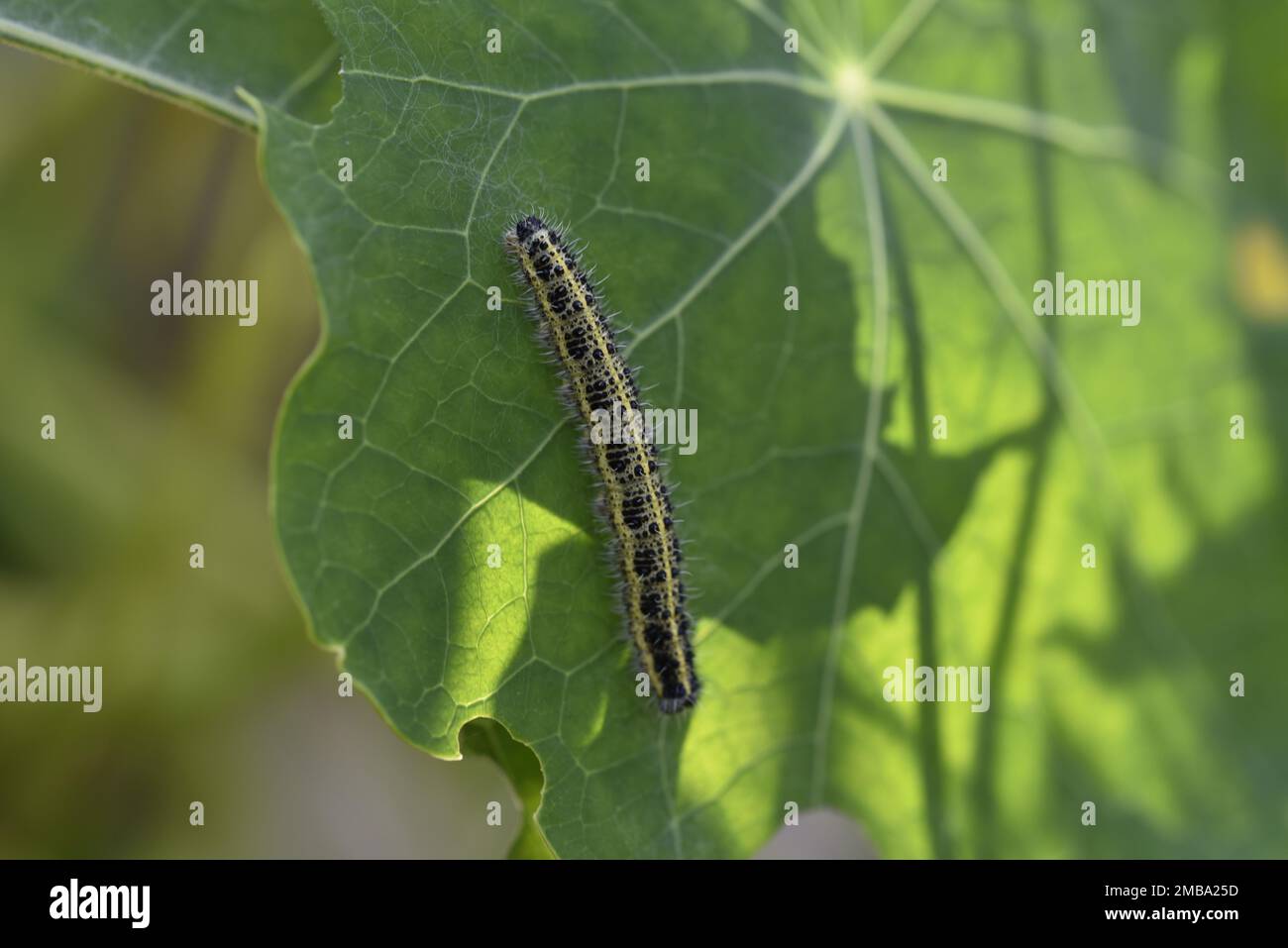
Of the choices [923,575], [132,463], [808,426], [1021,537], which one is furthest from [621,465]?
[132,463]

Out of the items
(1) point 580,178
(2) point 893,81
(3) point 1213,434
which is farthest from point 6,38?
(3) point 1213,434

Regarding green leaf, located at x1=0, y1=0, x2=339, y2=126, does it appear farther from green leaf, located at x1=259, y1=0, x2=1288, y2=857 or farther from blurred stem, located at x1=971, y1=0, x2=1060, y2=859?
blurred stem, located at x1=971, y1=0, x2=1060, y2=859

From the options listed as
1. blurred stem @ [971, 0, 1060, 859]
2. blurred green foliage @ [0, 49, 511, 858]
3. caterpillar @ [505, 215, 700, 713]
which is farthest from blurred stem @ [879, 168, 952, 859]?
blurred green foliage @ [0, 49, 511, 858]

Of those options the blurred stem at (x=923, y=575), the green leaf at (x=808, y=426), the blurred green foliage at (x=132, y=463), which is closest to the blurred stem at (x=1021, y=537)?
the green leaf at (x=808, y=426)

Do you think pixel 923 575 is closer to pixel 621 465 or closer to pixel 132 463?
pixel 621 465

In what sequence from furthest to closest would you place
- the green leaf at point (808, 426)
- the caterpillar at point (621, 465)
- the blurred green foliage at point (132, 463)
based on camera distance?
the blurred green foliage at point (132, 463) < the caterpillar at point (621, 465) < the green leaf at point (808, 426)

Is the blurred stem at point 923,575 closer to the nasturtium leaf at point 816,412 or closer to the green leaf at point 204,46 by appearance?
the nasturtium leaf at point 816,412
